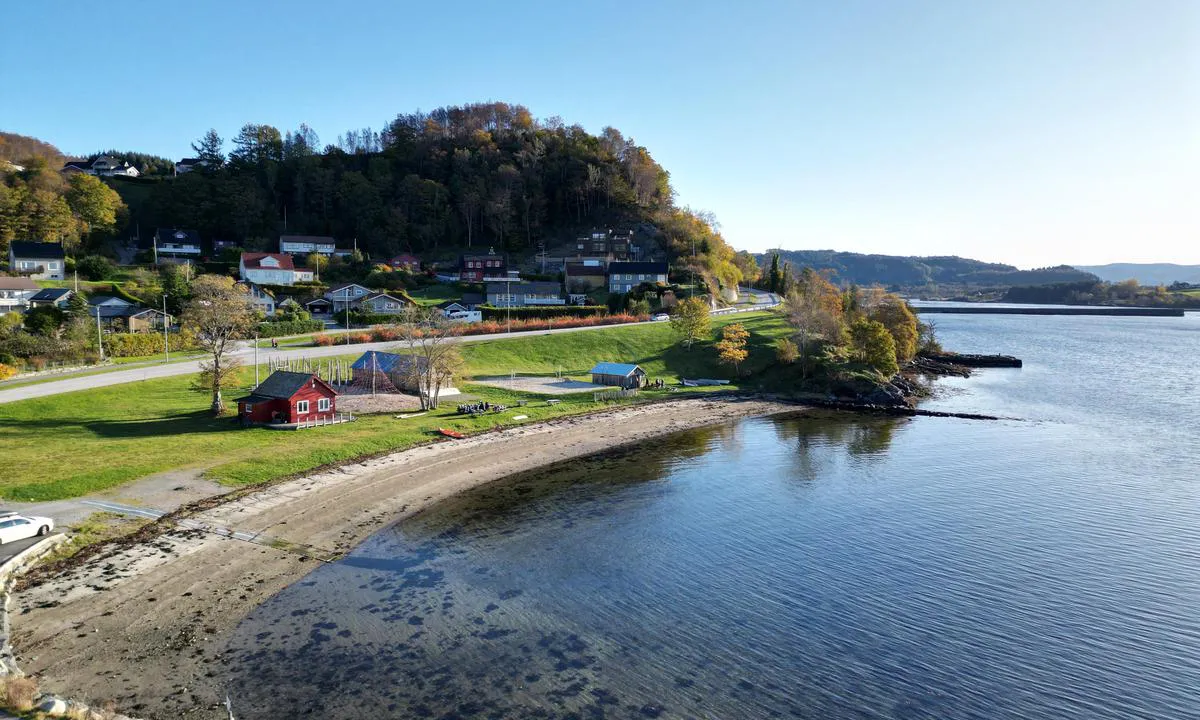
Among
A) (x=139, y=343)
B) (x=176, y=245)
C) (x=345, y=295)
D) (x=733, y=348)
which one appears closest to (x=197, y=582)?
(x=139, y=343)

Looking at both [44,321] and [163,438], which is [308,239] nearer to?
[44,321]

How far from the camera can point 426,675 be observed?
16.3 metres

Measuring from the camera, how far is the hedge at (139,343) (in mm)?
56281

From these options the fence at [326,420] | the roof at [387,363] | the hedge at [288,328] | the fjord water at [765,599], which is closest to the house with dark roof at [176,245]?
the hedge at [288,328]

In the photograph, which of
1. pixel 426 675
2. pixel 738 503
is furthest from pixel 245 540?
pixel 738 503

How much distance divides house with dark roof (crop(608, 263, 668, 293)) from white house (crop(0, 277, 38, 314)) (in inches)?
2813

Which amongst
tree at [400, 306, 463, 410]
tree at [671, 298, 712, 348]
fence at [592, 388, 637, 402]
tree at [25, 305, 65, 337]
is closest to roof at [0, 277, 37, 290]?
tree at [25, 305, 65, 337]

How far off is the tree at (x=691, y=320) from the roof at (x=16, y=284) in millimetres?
72611

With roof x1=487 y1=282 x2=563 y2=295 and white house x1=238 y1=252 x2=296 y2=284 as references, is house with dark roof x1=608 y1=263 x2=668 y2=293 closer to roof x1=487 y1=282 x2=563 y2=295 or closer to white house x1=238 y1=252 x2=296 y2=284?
roof x1=487 y1=282 x2=563 y2=295

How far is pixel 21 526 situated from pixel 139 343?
4408 cm

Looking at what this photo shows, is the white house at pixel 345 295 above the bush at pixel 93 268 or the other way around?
the other way around

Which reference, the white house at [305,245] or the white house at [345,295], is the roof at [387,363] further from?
the white house at [305,245]

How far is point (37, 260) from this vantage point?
8300 centimetres

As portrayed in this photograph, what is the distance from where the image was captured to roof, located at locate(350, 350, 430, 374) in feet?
161
